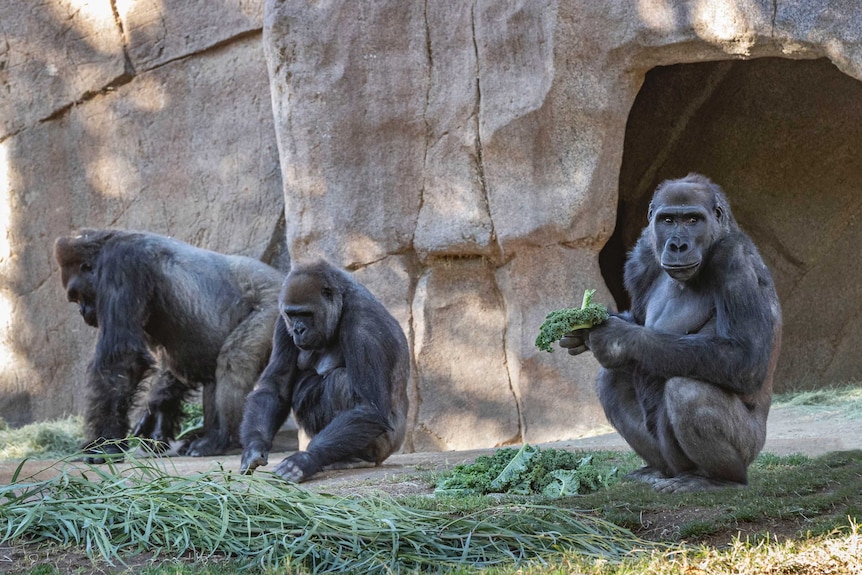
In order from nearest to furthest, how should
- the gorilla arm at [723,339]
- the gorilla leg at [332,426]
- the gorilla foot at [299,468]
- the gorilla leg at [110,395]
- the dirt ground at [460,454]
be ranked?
the gorilla arm at [723,339]
the dirt ground at [460,454]
the gorilla foot at [299,468]
the gorilla leg at [332,426]
the gorilla leg at [110,395]

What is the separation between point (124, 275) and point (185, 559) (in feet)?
14.8

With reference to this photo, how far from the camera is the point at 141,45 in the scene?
9.70 m

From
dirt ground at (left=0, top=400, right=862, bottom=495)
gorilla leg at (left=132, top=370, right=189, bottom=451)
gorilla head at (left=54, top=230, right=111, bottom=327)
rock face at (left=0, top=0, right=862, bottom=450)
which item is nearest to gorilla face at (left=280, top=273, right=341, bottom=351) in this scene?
dirt ground at (left=0, top=400, right=862, bottom=495)

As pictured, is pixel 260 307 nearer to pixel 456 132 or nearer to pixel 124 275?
pixel 124 275

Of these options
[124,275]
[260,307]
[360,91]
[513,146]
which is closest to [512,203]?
[513,146]

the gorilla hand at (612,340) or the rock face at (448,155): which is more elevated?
the rock face at (448,155)

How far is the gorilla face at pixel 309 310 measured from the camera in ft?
18.6

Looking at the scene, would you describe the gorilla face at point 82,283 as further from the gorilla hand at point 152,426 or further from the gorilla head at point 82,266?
the gorilla hand at point 152,426

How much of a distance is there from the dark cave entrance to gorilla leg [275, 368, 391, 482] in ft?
16.5

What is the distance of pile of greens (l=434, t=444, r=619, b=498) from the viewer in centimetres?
462

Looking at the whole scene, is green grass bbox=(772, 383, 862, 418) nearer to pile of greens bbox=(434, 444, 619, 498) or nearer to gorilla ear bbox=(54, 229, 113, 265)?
pile of greens bbox=(434, 444, 619, 498)

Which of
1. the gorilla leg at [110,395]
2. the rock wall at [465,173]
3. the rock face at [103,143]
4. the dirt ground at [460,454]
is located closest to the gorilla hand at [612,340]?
the dirt ground at [460,454]

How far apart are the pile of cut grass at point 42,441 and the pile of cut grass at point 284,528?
4381 millimetres

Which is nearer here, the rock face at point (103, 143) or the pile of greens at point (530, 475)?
the pile of greens at point (530, 475)
